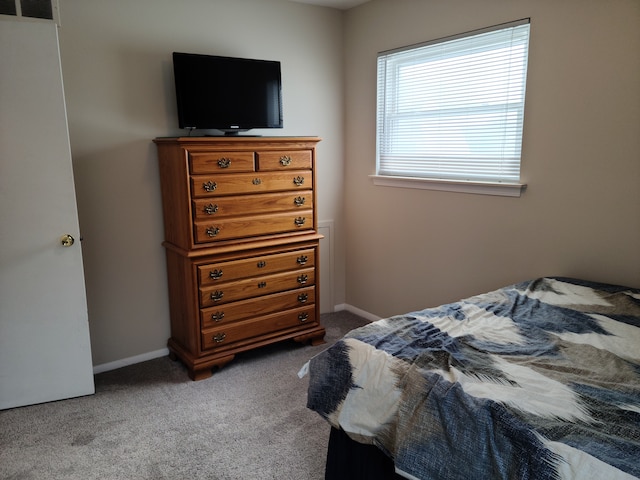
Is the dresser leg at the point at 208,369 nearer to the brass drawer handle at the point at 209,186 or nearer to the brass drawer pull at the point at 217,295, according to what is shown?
the brass drawer pull at the point at 217,295

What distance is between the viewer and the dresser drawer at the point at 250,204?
296cm

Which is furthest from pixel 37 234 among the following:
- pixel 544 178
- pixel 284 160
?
pixel 544 178

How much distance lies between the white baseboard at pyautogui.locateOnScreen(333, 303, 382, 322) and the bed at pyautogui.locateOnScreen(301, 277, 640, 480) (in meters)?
1.87

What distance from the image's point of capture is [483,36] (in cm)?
292

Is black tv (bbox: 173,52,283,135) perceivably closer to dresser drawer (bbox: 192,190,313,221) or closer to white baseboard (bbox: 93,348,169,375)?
dresser drawer (bbox: 192,190,313,221)

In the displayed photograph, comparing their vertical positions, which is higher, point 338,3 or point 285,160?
point 338,3

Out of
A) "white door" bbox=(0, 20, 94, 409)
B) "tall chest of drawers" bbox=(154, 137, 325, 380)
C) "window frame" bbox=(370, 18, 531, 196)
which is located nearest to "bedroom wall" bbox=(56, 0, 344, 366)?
"tall chest of drawers" bbox=(154, 137, 325, 380)

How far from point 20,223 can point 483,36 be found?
291 cm

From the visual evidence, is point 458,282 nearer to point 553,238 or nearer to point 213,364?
point 553,238

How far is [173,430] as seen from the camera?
100 inches

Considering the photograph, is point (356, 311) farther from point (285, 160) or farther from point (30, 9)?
point (30, 9)

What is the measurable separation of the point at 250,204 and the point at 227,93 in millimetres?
767

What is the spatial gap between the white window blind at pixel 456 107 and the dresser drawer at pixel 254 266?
3.32 feet

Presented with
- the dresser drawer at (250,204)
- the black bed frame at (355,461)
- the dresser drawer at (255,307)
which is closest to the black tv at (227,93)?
the dresser drawer at (250,204)
